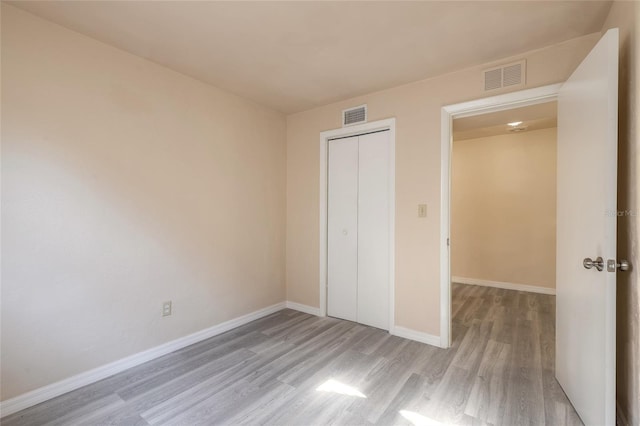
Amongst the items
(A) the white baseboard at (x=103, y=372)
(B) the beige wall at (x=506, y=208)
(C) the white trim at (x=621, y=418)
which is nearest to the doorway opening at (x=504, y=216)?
(B) the beige wall at (x=506, y=208)

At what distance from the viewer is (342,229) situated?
3.46 metres

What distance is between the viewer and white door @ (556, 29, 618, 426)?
4.64ft

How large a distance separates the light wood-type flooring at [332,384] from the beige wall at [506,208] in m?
1.83

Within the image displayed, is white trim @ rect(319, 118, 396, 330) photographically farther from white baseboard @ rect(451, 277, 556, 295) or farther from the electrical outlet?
white baseboard @ rect(451, 277, 556, 295)

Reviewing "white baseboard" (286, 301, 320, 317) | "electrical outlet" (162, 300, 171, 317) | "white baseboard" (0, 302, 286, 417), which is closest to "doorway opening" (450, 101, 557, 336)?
"white baseboard" (286, 301, 320, 317)

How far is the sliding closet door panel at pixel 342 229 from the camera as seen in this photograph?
336 centimetres

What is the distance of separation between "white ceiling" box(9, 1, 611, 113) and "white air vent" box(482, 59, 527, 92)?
0.10m

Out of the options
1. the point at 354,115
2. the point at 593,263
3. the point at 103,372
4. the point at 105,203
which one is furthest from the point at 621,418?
the point at 105,203

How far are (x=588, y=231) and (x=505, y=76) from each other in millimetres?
1465

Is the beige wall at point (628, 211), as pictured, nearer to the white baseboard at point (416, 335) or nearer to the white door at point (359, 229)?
the white baseboard at point (416, 335)

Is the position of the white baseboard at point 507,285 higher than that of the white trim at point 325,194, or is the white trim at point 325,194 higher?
the white trim at point 325,194

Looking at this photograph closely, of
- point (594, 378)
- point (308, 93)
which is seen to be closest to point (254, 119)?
point (308, 93)

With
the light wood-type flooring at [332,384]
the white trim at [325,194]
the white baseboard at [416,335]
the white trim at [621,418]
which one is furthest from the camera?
the white trim at [325,194]

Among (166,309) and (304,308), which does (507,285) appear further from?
(166,309)
